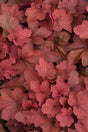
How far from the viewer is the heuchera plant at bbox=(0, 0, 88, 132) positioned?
905 mm

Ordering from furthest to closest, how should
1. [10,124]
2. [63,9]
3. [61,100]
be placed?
[63,9]
[10,124]
[61,100]

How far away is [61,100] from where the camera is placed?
91 centimetres

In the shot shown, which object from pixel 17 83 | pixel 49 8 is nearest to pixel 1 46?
pixel 17 83

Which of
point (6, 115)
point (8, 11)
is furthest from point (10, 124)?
point (8, 11)

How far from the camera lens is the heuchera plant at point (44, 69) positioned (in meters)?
A: 0.90

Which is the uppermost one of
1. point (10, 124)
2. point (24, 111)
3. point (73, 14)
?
point (73, 14)

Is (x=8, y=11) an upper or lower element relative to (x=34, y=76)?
upper

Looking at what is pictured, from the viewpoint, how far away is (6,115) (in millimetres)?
967

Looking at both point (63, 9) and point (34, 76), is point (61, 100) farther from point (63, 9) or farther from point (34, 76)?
point (63, 9)

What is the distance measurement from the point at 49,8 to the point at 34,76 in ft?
1.40

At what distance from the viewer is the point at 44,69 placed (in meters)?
1.00

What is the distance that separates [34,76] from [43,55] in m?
0.15

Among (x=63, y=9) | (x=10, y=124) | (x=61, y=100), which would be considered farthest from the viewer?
(x=63, y=9)

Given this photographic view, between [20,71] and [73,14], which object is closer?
[20,71]
